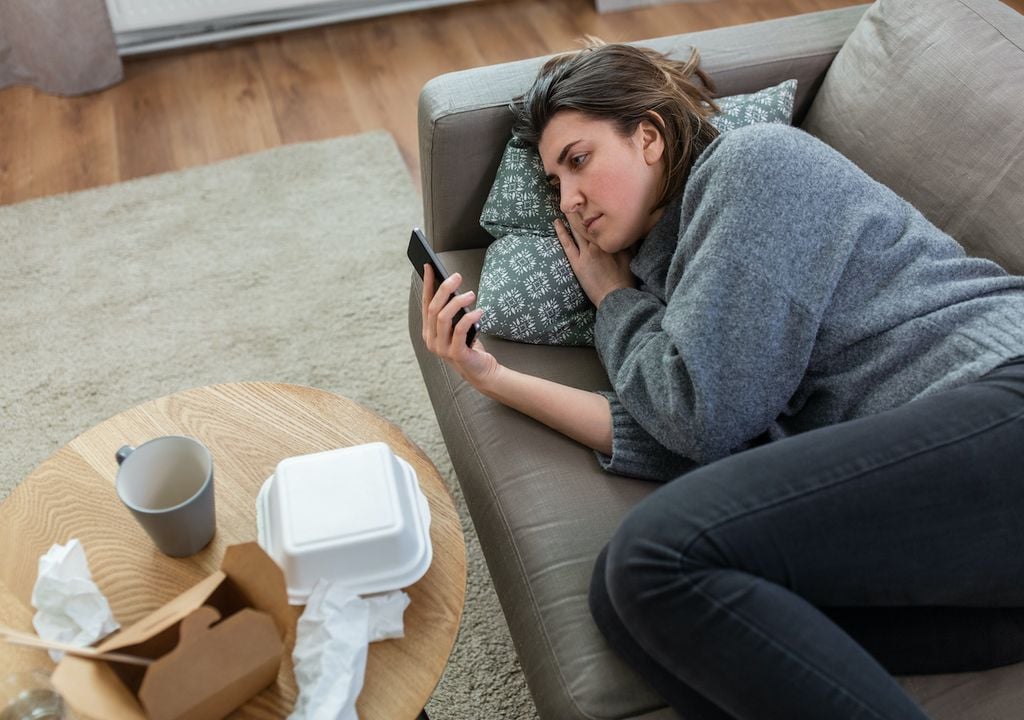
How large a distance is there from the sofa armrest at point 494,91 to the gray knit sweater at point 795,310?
0.40m

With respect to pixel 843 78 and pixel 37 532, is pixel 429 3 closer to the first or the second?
pixel 843 78

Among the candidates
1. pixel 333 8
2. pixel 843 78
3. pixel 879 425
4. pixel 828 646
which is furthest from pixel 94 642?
pixel 333 8

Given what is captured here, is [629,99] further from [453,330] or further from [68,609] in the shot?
[68,609]

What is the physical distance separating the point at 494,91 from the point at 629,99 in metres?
0.29

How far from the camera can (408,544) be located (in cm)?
99

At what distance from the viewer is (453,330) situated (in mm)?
1191

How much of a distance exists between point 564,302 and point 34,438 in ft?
3.67

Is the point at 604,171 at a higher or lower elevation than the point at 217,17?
higher

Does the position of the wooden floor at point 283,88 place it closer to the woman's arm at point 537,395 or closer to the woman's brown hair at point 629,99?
the woman's brown hair at point 629,99

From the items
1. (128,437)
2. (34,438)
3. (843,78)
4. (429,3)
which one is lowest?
(34,438)

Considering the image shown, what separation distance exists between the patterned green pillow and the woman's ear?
0.16 meters

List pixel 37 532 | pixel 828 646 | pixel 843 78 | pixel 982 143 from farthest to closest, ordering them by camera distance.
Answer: pixel 843 78 → pixel 982 143 → pixel 37 532 → pixel 828 646

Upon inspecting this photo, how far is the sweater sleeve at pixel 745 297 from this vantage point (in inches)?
43.6

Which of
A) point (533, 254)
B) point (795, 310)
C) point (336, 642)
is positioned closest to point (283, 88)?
point (533, 254)
